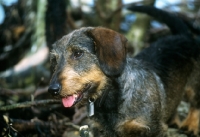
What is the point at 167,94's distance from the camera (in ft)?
18.1

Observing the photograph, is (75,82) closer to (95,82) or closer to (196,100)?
(95,82)

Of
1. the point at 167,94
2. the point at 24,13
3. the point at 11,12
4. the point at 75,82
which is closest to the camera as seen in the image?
the point at 75,82

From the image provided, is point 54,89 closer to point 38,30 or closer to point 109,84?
point 109,84

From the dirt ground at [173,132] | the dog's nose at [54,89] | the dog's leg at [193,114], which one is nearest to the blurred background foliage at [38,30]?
→ the dirt ground at [173,132]

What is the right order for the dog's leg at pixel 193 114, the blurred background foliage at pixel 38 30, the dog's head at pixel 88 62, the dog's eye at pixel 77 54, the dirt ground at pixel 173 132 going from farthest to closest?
the blurred background foliage at pixel 38 30 → the dog's leg at pixel 193 114 → the dirt ground at pixel 173 132 → the dog's eye at pixel 77 54 → the dog's head at pixel 88 62

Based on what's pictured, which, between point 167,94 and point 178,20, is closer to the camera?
point 167,94

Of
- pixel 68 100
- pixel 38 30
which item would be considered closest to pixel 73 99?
pixel 68 100

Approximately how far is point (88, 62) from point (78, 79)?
252mm

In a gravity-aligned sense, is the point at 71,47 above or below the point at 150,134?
above

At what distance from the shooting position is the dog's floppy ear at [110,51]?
13.7 ft

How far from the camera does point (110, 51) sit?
13.8 feet

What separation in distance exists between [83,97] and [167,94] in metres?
1.79

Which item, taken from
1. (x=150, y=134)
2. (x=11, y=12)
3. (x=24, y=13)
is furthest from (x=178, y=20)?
(x=24, y=13)

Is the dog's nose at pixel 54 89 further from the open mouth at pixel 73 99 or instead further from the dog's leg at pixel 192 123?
the dog's leg at pixel 192 123
